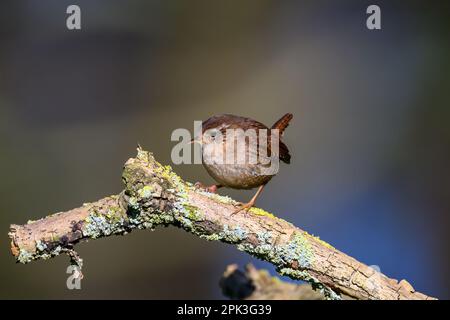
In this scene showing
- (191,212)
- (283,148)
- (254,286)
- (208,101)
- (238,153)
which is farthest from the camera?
(208,101)

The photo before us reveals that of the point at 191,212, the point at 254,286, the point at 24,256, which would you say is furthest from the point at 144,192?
the point at 254,286

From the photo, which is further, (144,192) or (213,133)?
(213,133)

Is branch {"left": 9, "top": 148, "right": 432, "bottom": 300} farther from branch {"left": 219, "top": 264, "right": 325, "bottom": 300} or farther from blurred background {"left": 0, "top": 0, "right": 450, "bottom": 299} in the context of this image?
blurred background {"left": 0, "top": 0, "right": 450, "bottom": 299}

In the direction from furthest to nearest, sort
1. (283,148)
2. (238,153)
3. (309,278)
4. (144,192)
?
1. (283,148)
2. (238,153)
3. (309,278)
4. (144,192)

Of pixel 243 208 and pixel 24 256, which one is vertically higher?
pixel 243 208

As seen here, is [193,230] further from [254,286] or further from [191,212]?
[254,286]

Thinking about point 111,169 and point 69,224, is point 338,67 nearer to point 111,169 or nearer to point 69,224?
point 111,169

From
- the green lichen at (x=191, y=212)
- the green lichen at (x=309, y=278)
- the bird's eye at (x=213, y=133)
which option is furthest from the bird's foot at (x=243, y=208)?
the bird's eye at (x=213, y=133)
